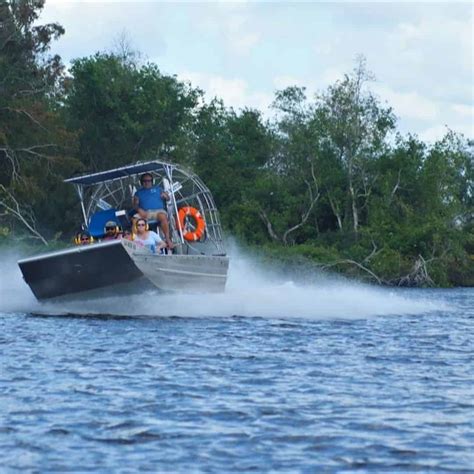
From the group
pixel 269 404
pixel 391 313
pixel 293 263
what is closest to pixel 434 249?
pixel 293 263

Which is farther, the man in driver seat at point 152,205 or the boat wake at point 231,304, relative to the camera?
the man in driver seat at point 152,205

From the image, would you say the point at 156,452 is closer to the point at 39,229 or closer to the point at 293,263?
the point at 293,263

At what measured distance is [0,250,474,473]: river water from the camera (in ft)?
37.7

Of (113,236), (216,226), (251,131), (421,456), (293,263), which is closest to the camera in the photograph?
(421,456)

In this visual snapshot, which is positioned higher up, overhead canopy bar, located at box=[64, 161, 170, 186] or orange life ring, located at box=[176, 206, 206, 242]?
overhead canopy bar, located at box=[64, 161, 170, 186]

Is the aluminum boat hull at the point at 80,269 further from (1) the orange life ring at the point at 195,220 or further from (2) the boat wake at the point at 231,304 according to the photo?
(1) the orange life ring at the point at 195,220

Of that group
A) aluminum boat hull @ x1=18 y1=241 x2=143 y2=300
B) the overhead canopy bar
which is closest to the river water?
aluminum boat hull @ x1=18 y1=241 x2=143 y2=300

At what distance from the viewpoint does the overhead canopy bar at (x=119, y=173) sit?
26.3 meters

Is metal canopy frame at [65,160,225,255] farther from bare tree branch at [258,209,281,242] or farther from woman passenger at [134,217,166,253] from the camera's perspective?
bare tree branch at [258,209,281,242]

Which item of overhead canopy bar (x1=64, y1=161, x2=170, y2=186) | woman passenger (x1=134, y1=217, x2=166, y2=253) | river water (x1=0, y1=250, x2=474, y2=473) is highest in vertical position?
overhead canopy bar (x1=64, y1=161, x2=170, y2=186)

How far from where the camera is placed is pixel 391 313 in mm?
29406

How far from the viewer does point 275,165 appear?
219 ft

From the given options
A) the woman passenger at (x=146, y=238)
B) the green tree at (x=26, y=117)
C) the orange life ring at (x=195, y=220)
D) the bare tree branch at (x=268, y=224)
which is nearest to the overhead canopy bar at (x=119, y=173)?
the orange life ring at (x=195, y=220)

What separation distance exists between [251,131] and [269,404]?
186ft
